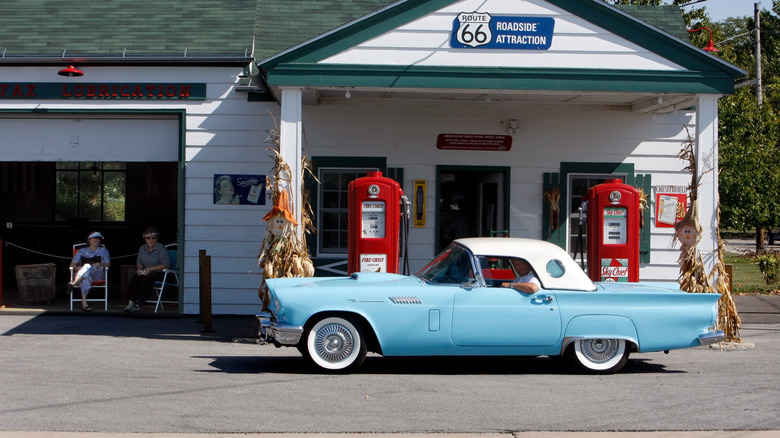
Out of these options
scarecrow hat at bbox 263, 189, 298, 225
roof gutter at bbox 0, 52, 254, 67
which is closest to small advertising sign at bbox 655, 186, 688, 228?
scarecrow hat at bbox 263, 189, 298, 225

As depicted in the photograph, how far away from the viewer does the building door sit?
514 inches

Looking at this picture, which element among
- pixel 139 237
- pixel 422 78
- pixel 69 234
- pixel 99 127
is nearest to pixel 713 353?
pixel 422 78

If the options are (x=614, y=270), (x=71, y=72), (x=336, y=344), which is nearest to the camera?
(x=336, y=344)

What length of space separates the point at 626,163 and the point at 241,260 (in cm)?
626

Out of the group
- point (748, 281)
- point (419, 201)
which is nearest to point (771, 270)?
point (748, 281)

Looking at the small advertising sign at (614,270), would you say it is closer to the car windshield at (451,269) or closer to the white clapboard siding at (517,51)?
the white clapboard siding at (517,51)

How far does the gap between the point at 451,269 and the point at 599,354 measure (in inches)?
67.7

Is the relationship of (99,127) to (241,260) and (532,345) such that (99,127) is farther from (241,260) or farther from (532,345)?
(532,345)

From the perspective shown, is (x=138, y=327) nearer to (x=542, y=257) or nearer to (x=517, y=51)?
(x=542, y=257)

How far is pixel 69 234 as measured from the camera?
679 inches

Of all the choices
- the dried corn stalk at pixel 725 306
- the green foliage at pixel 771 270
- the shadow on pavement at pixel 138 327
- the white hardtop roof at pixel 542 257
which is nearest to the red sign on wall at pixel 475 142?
the dried corn stalk at pixel 725 306

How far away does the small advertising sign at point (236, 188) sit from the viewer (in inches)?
495

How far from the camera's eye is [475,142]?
42.6 ft

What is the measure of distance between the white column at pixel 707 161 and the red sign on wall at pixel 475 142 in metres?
3.31
